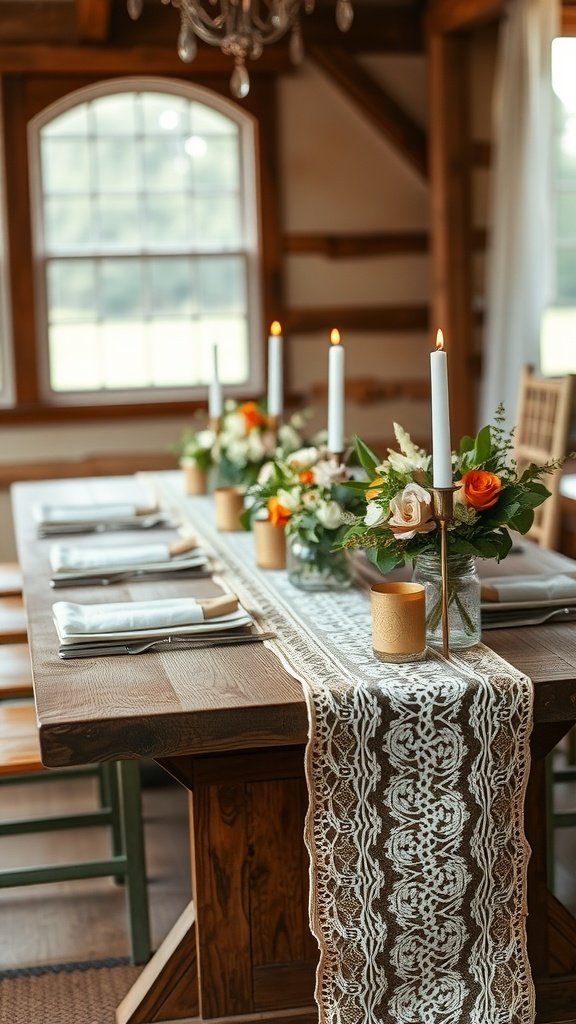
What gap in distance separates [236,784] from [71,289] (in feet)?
12.7

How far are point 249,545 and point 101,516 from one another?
0.53 m

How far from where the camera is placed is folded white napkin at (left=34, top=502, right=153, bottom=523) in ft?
11.0

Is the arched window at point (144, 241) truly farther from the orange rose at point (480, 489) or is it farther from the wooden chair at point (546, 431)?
the orange rose at point (480, 489)

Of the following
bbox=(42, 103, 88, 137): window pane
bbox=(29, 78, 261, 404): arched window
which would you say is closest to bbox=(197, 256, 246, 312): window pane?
bbox=(29, 78, 261, 404): arched window

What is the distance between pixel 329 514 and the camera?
2.43 metres

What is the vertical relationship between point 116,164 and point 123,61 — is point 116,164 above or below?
below

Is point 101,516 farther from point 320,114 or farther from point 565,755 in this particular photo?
point 320,114

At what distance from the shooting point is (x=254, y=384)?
579cm

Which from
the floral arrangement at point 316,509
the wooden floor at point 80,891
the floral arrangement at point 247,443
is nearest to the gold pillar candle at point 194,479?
the floral arrangement at point 247,443

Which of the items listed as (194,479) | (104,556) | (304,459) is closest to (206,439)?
(194,479)

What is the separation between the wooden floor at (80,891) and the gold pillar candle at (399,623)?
45.6 inches

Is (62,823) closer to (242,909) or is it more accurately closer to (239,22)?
(242,909)

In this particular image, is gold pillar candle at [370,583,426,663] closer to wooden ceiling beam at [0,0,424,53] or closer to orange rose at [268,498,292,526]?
orange rose at [268,498,292,526]

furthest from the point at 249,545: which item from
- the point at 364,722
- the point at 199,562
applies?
the point at 364,722
